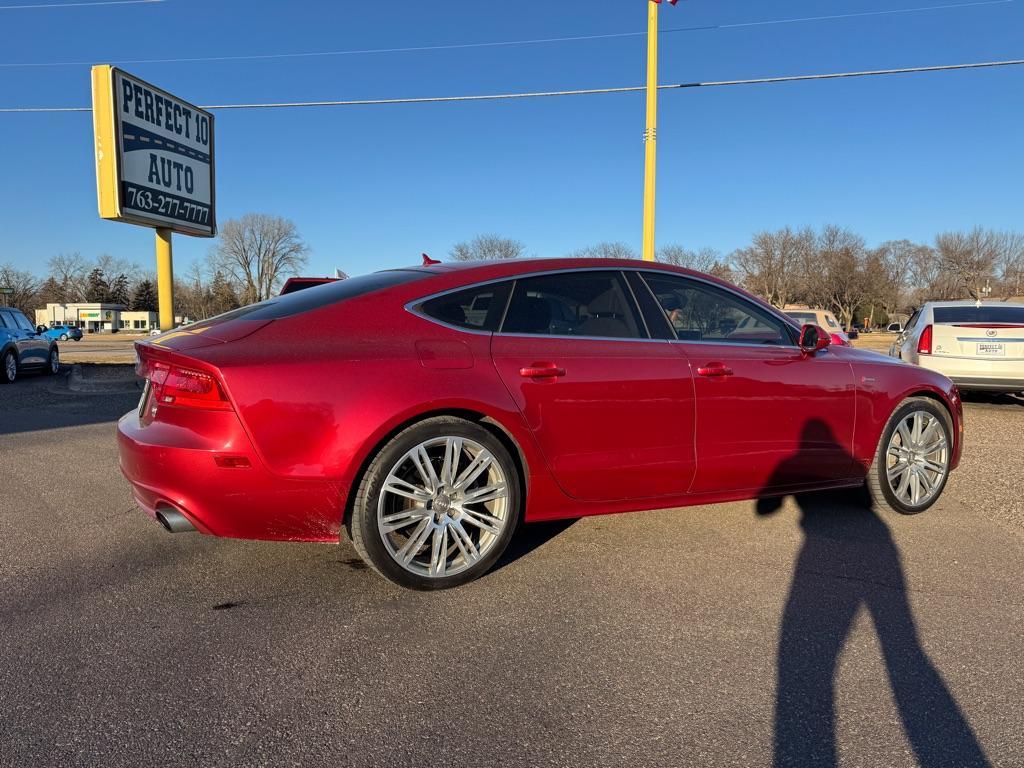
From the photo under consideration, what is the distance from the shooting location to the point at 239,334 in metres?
3.14

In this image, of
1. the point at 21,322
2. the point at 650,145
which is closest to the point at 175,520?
the point at 650,145

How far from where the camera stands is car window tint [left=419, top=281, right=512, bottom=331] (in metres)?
3.42

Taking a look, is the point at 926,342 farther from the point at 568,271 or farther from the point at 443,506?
the point at 443,506

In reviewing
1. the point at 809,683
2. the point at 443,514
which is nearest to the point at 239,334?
the point at 443,514

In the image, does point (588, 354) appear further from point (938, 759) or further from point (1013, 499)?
point (1013, 499)

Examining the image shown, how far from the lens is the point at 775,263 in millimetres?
72812

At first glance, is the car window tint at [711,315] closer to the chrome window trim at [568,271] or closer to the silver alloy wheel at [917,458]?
the chrome window trim at [568,271]

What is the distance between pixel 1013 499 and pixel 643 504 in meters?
3.15

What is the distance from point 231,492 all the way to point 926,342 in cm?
972

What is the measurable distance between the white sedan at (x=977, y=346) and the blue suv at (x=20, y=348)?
15957mm

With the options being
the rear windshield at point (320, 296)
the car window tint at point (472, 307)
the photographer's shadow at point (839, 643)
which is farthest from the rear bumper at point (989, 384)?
the rear windshield at point (320, 296)

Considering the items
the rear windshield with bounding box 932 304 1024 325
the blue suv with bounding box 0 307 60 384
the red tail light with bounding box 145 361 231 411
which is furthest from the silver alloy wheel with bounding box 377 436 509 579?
the blue suv with bounding box 0 307 60 384

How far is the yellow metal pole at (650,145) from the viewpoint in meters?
11.7

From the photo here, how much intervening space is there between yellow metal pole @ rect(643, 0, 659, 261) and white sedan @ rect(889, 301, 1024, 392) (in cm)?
433
